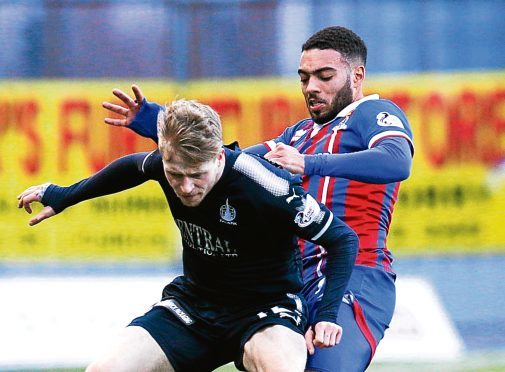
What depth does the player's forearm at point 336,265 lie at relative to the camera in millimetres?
4223

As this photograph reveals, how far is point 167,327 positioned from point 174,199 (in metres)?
0.50

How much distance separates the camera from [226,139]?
8.51 meters

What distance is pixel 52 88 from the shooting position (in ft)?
27.7

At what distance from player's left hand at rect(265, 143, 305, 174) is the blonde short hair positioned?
0.33 metres

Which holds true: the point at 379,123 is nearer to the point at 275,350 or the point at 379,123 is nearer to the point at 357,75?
the point at 357,75

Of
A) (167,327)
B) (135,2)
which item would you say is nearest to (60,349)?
(135,2)

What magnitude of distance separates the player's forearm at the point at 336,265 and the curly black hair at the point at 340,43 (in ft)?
3.52

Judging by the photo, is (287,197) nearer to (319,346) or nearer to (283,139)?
(319,346)

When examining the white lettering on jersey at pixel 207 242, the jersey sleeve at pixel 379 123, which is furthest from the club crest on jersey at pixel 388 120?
the white lettering on jersey at pixel 207 242

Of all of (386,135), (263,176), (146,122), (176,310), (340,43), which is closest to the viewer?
(263,176)

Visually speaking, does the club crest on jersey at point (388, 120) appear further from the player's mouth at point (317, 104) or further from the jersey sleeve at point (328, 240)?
the jersey sleeve at point (328, 240)

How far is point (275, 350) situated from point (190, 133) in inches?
33.7

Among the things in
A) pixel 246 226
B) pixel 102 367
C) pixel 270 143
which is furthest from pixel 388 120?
pixel 102 367

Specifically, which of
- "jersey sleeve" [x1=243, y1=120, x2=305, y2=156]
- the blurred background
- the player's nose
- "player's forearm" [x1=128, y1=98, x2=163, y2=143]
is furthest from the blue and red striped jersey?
the blurred background
